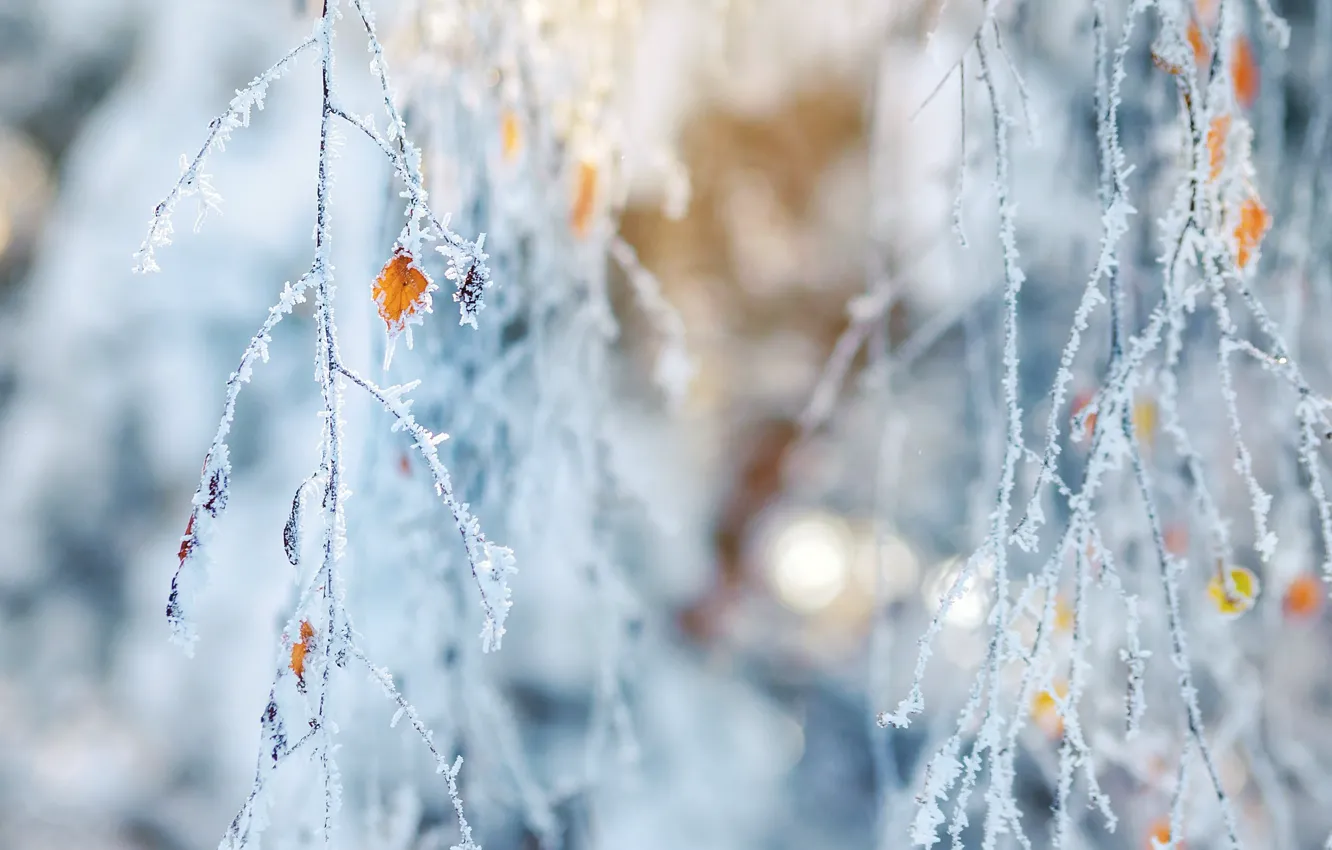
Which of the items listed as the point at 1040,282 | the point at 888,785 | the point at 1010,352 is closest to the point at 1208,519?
the point at 1010,352

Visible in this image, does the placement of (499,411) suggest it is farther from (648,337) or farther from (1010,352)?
(648,337)

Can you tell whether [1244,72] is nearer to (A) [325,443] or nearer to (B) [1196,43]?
(B) [1196,43]

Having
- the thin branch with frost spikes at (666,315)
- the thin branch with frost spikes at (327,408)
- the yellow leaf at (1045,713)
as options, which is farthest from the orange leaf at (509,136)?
the yellow leaf at (1045,713)

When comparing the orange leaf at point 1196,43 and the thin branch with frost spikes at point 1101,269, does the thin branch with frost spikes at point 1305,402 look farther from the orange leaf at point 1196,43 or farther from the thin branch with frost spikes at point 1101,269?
the orange leaf at point 1196,43

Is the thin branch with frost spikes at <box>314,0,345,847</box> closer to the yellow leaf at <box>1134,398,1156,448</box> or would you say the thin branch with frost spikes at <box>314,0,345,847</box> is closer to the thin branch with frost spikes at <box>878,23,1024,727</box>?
the thin branch with frost spikes at <box>878,23,1024,727</box>

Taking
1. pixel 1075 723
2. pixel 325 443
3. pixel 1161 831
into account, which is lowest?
pixel 1161 831

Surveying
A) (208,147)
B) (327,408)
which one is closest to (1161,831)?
(327,408)
